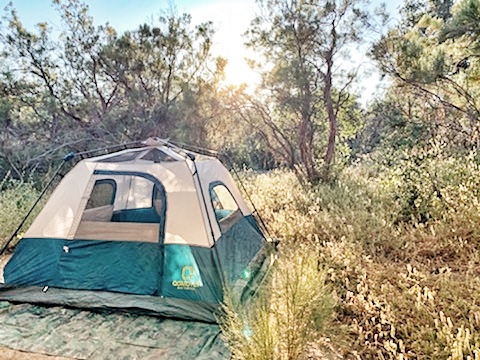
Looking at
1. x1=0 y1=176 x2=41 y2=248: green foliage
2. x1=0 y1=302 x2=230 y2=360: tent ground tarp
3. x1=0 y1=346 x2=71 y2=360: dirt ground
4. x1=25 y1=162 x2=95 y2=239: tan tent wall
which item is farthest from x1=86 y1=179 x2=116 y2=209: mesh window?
x1=0 y1=176 x2=41 y2=248: green foliage

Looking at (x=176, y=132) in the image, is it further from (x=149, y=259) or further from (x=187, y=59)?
(x=149, y=259)

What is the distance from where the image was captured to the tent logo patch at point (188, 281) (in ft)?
8.23

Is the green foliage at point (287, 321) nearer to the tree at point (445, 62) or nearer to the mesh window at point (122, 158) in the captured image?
the mesh window at point (122, 158)

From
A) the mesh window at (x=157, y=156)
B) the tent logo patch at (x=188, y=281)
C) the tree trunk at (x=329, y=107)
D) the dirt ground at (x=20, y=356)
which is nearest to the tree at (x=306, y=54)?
the tree trunk at (x=329, y=107)

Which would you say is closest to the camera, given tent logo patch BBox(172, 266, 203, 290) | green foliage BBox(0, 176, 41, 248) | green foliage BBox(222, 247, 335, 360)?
green foliage BBox(222, 247, 335, 360)

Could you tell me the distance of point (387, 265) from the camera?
294cm

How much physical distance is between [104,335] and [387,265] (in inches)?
92.0

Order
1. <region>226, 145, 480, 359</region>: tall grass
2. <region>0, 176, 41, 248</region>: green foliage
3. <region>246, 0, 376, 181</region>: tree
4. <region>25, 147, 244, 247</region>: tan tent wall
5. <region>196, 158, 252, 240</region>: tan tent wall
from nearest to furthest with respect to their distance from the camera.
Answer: <region>226, 145, 480, 359</region>: tall grass, <region>25, 147, 244, 247</region>: tan tent wall, <region>196, 158, 252, 240</region>: tan tent wall, <region>0, 176, 41, 248</region>: green foliage, <region>246, 0, 376, 181</region>: tree

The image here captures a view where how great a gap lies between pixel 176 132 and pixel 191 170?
434 centimetres

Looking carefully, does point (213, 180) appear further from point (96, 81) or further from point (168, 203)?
point (96, 81)

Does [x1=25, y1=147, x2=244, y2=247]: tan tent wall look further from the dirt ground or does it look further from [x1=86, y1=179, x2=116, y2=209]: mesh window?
the dirt ground

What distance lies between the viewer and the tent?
2.53 meters

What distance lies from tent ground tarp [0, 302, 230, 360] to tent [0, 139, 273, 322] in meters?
0.09

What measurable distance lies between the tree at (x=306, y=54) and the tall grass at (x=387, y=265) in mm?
1874
